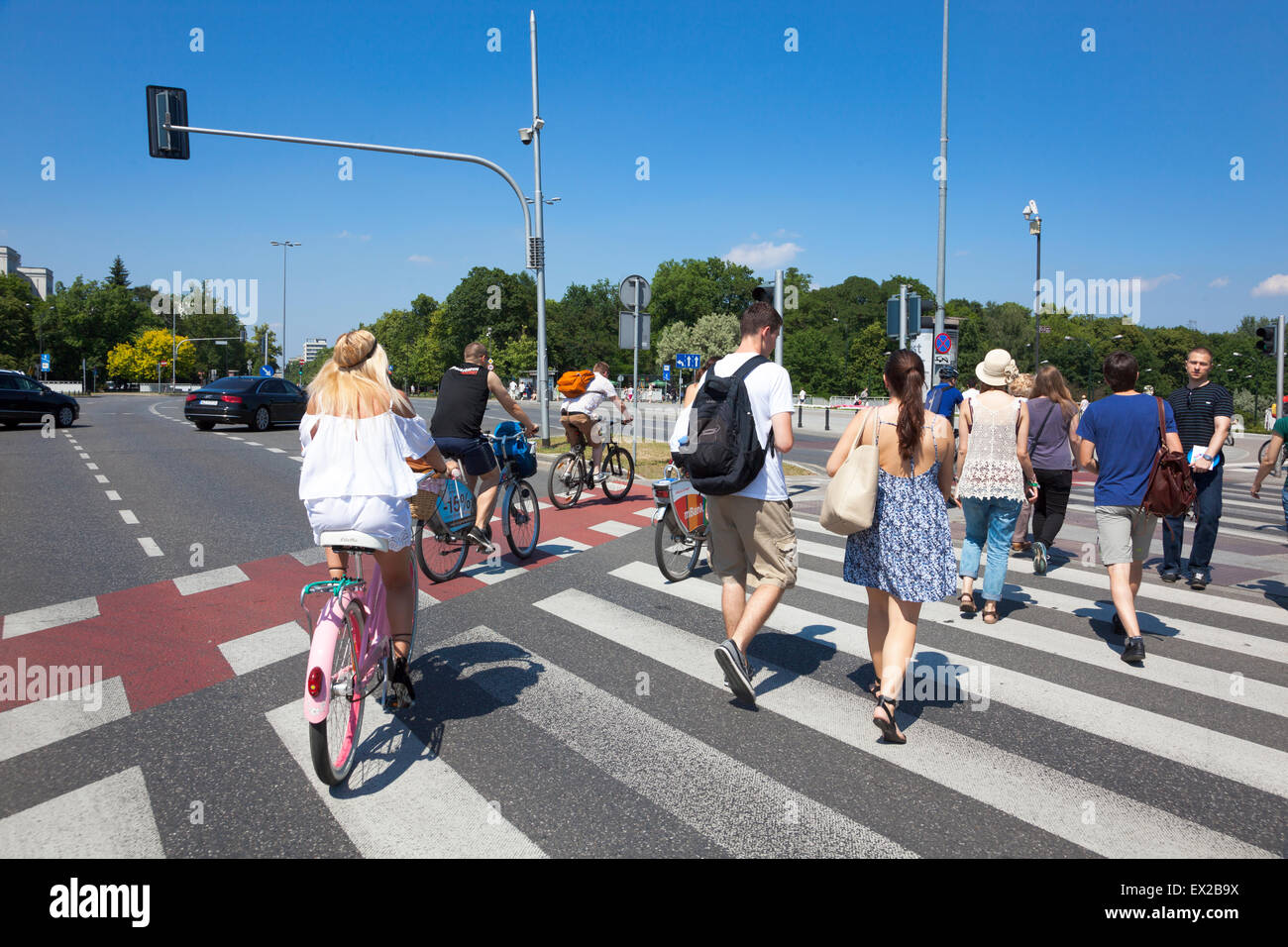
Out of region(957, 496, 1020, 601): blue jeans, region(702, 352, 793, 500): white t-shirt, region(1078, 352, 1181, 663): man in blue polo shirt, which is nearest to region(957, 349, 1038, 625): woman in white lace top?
region(957, 496, 1020, 601): blue jeans

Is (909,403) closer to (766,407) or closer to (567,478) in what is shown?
(766,407)

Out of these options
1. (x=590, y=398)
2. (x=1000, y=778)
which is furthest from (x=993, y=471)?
(x=590, y=398)

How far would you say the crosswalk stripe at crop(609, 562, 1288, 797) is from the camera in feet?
12.3

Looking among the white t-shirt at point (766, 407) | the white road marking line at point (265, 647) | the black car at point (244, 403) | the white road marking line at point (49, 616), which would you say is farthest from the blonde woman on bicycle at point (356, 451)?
the black car at point (244, 403)

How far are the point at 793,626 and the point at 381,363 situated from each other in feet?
11.1

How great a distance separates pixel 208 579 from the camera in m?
7.00

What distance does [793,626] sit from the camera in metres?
5.89

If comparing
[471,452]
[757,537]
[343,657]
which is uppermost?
[471,452]

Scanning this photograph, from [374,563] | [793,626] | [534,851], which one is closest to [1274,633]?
[793,626]

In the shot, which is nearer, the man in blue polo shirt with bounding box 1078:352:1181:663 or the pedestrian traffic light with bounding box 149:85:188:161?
the man in blue polo shirt with bounding box 1078:352:1181:663

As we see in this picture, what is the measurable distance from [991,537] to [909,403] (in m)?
2.75

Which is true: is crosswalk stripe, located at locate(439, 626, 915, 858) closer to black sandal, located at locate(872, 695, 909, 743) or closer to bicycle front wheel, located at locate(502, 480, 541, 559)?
black sandal, located at locate(872, 695, 909, 743)

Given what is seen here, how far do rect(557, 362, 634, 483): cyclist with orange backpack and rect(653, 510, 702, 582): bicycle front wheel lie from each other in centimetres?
388
